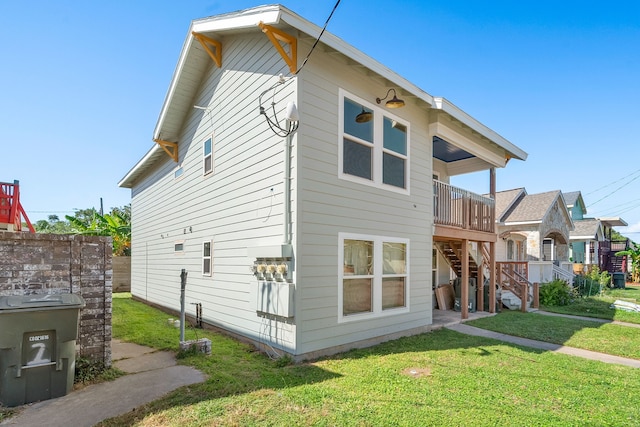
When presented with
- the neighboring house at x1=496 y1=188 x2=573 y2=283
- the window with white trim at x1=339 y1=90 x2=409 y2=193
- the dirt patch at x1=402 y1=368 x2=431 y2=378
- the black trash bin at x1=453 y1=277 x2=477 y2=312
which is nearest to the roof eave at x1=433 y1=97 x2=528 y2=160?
the window with white trim at x1=339 y1=90 x2=409 y2=193

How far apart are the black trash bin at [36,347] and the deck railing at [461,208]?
25.4ft

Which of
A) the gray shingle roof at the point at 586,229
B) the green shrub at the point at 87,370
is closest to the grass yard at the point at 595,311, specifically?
the green shrub at the point at 87,370

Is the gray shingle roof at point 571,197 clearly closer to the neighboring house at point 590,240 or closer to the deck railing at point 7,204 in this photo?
the neighboring house at point 590,240

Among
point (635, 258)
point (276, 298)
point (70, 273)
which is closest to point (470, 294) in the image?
point (276, 298)

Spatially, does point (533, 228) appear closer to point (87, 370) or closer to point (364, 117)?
point (364, 117)

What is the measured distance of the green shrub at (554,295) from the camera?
12781mm

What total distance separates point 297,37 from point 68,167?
3625 centimetres

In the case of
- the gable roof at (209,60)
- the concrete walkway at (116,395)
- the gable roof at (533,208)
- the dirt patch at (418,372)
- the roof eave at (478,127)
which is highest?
the gable roof at (209,60)

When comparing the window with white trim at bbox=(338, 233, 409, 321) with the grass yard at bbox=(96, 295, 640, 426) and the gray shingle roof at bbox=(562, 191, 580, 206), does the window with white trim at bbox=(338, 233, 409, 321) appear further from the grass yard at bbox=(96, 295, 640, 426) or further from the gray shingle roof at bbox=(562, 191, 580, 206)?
the gray shingle roof at bbox=(562, 191, 580, 206)

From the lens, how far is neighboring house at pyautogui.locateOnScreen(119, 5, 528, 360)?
5652 millimetres

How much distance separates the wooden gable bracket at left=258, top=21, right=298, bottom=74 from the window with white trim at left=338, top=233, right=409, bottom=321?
10.00 feet

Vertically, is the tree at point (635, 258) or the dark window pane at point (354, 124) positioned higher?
the dark window pane at point (354, 124)

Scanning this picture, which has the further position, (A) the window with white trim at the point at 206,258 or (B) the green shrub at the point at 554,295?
(B) the green shrub at the point at 554,295

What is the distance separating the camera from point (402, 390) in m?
4.33
